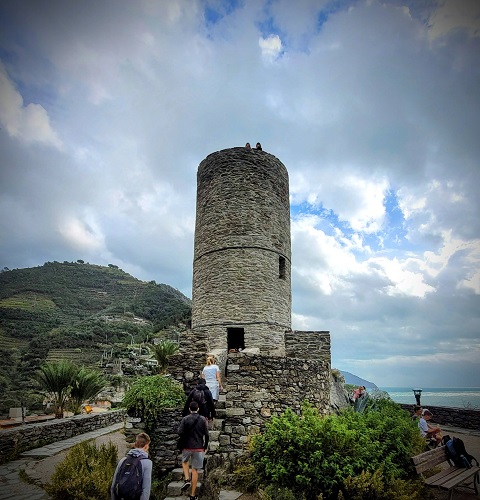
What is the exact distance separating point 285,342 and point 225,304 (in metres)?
2.67

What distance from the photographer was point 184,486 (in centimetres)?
583

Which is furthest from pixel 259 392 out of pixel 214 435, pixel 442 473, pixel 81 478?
pixel 81 478

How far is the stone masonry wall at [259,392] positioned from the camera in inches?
297

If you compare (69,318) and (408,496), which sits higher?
(69,318)

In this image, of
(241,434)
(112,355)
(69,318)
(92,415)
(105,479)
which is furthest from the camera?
(69,318)

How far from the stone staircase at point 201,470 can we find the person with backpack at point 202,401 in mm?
436

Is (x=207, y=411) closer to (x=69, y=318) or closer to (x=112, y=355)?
(x=112, y=355)

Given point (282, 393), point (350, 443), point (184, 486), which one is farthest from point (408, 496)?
point (184, 486)

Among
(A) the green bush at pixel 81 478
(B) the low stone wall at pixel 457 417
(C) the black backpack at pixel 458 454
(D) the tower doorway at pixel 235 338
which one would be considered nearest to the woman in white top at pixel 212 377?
(A) the green bush at pixel 81 478

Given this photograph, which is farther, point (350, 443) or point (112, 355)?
point (112, 355)

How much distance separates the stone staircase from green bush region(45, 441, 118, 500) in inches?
44.5

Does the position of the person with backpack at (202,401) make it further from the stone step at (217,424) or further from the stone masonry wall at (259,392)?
the stone masonry wall at (259,392)

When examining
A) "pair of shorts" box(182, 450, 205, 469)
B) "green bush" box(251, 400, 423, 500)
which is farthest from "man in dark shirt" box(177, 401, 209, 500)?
"green bush" box(251, 400, 423, 500)

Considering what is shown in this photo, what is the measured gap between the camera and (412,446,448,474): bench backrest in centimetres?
579
